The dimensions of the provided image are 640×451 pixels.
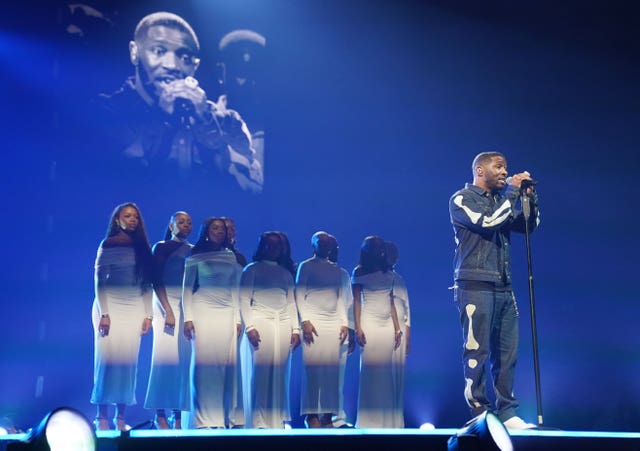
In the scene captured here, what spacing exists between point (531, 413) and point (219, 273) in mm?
3548

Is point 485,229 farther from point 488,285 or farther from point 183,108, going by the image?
point 183,108

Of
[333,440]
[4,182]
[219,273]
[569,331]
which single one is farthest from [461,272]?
[4,182]

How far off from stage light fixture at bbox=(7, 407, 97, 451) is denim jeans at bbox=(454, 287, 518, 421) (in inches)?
115

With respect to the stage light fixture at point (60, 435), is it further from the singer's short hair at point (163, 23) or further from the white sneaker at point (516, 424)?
the singer's short hair at point (163, 23)

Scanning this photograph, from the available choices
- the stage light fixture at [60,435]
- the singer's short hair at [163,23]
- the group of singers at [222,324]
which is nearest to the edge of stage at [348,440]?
the stage light fixture at [60,435]

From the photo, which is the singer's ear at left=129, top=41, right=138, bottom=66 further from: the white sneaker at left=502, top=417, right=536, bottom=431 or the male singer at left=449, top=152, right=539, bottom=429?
the white sneaker at left=502, top=417, right=536, bottom=431

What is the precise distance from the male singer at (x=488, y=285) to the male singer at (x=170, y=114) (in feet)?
11.1

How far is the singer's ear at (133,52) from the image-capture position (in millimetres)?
8297

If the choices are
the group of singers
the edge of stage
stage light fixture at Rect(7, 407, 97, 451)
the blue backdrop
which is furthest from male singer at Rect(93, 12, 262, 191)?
stage light fixture at Rect(7, 407, 97, 451)

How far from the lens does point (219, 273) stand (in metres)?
6.84

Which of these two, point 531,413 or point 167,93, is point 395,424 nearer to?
point 531,413

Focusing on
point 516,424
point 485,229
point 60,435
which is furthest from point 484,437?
point 485,229

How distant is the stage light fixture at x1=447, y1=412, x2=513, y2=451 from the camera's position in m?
2.92

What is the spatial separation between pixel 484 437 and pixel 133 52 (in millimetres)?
6432
